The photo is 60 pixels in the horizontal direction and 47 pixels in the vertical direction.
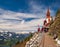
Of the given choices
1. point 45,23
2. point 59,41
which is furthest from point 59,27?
point 45,23

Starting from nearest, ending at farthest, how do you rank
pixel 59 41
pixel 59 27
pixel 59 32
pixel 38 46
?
pixel 38 46 → pixel 59 41 → pixel 59 32 → pixel 59 27

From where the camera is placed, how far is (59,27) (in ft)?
135

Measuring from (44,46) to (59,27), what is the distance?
46.4 feet

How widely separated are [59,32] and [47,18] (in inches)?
1491

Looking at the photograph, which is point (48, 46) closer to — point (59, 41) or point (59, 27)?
point (59, 41)

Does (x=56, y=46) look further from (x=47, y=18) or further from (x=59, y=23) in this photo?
(x=47, y=18)

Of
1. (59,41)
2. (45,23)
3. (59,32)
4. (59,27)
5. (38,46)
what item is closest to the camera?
(38,46)

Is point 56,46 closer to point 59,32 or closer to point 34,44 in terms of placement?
point 34,44

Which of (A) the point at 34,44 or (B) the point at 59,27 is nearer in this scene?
(A) the point at 34,44

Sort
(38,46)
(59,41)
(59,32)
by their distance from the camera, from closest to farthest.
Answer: (38,46), (59,41), (59,32)

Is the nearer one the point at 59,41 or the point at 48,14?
the point at 59,41

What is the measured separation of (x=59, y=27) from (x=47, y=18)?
34.8 m

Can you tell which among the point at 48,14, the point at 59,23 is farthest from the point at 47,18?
the point at 59,23

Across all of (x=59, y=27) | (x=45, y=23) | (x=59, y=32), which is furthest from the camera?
(x=45, y=23)
